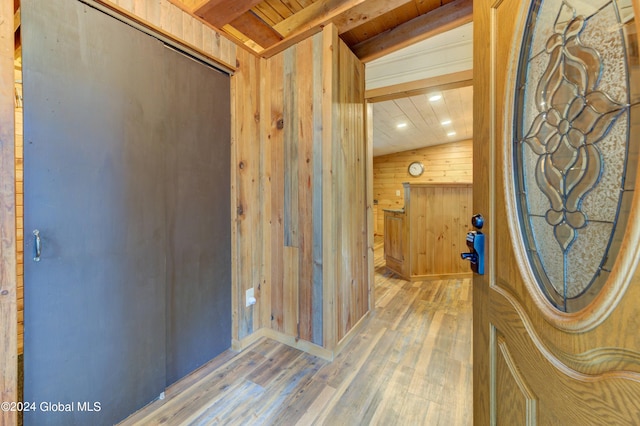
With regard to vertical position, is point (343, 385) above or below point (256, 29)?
below

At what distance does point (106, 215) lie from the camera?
1.25m

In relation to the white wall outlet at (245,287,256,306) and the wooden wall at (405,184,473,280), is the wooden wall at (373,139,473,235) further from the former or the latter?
the white wall outlet at (245,287,256,306)

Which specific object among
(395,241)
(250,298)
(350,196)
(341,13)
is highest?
(341,13)

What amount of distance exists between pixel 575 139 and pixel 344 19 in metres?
1.74

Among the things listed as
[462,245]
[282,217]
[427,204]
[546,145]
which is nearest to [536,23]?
[546,145]

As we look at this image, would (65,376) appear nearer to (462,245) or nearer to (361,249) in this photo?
(361,249)

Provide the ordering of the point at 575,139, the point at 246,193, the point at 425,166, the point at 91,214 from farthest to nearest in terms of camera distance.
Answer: the point at 425,166 < the point at 246,193 < the point at 91,214 < the point at 575,139

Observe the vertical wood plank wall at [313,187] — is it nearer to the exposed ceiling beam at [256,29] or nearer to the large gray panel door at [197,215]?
the exposed ceiling beam at [256,29]

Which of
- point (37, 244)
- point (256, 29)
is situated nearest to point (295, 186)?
point (256, 29)

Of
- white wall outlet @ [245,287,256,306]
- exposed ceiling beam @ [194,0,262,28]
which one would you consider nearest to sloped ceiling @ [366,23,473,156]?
exposed ceiling beam @ [194,0,262,28]

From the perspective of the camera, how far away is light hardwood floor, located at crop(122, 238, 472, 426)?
136cm

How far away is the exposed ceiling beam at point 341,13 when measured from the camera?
160cm

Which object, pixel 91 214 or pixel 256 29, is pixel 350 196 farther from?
pixel 91 214

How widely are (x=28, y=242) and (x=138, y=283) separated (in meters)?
0.48
